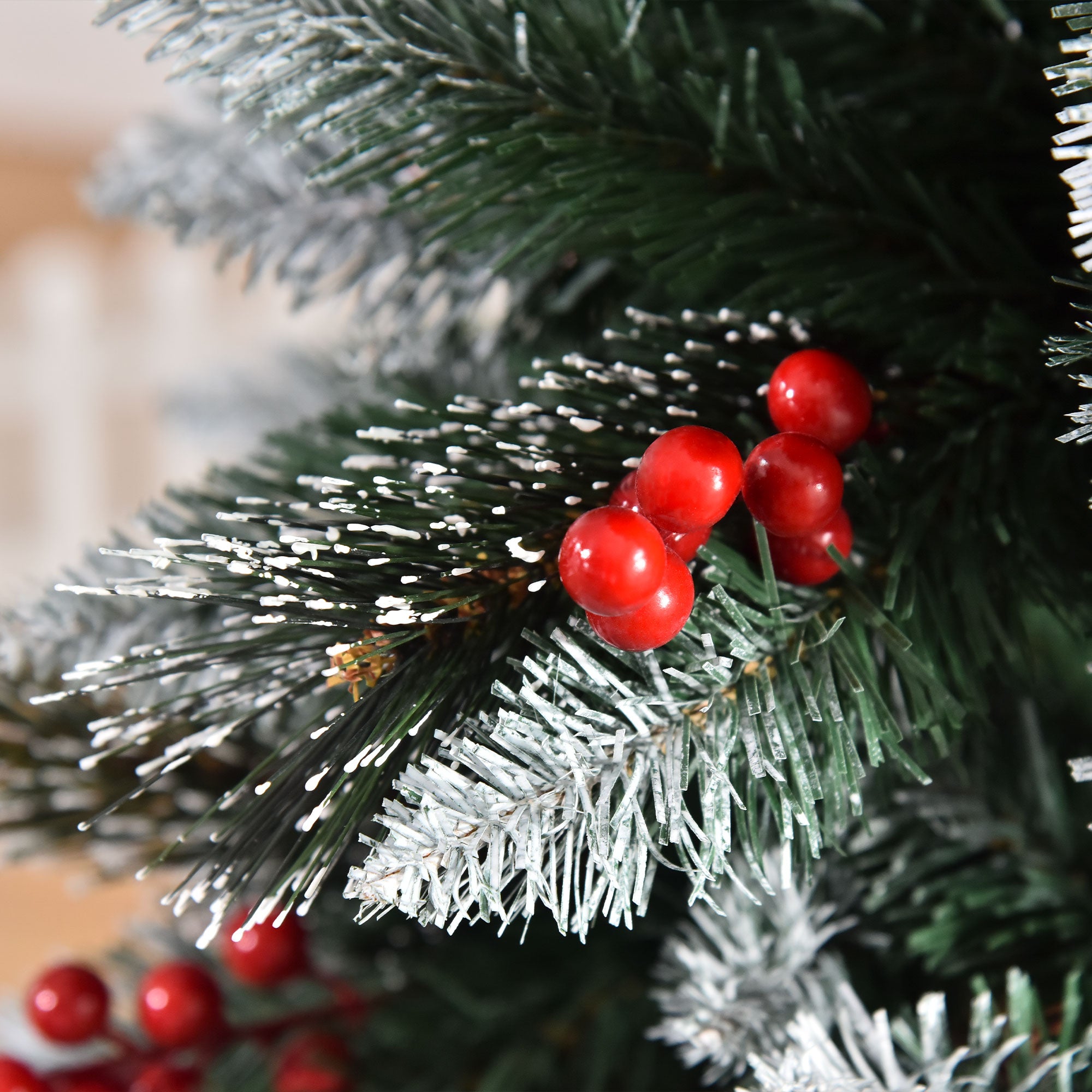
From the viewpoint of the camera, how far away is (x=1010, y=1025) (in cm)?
21

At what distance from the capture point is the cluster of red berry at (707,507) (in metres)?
0.15

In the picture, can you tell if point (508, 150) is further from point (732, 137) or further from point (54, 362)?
point (54, 362)

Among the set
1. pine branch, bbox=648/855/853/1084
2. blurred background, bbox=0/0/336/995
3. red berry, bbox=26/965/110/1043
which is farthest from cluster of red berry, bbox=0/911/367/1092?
blurred background, bbox=0/0/336/995

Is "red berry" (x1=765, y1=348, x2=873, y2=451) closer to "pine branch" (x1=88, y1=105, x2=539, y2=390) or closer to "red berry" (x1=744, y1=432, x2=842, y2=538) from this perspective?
"red berry" (x1=744, y1=432, x2=842, y2=538)

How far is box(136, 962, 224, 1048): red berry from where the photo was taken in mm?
290

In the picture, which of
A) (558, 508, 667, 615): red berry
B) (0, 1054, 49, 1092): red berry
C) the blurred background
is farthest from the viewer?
the blurred background

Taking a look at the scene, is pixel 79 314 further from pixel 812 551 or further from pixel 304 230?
pixel 812 551

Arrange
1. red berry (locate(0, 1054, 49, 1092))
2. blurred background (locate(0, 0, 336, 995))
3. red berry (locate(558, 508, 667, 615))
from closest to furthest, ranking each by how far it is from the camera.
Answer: red berry (locate(558, 508, 667, 615)), red berry (locate(0, 1054, 49, 1092)), blurred background (locate(0, 0, 336, 995))

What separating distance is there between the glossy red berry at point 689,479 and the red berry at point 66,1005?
0.75 feet

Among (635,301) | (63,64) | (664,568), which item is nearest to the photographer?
(664,568)

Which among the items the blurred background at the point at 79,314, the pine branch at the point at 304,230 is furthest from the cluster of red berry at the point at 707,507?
the blurred background at the point at 79,314

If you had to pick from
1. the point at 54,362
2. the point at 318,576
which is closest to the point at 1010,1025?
the point at 318,576

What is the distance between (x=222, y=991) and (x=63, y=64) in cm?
140

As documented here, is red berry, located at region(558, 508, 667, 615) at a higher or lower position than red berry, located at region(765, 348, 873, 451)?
lower
